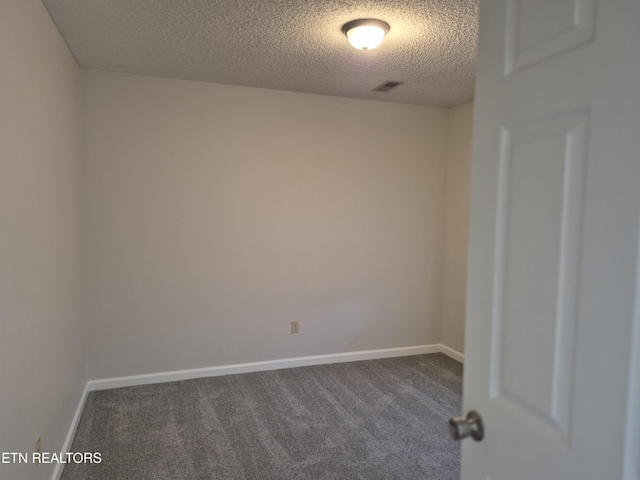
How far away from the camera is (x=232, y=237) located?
371cm

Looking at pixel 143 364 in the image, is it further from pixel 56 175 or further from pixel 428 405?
pixel 428 405

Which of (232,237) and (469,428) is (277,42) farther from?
(469,428)

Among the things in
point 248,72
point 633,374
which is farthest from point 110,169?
point 633,374

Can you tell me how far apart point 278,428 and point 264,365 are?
41.2 inches

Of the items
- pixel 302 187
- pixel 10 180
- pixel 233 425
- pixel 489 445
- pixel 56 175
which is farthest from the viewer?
pixel 302 187

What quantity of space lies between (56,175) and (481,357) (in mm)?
2451

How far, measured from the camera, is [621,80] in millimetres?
666

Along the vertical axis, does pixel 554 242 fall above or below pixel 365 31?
below

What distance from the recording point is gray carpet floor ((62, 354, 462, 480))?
7.95 ft

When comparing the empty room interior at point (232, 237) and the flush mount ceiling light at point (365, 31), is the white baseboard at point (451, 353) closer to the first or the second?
the empty room interior at point (232, 237)

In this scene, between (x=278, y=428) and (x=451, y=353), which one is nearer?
(x=278, y=428)

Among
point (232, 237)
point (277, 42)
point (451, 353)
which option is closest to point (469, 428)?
point (277, 42)

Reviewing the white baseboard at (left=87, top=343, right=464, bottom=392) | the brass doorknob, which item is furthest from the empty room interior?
the brass doorknob

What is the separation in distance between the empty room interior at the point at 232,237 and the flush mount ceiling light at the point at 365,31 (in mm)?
49
